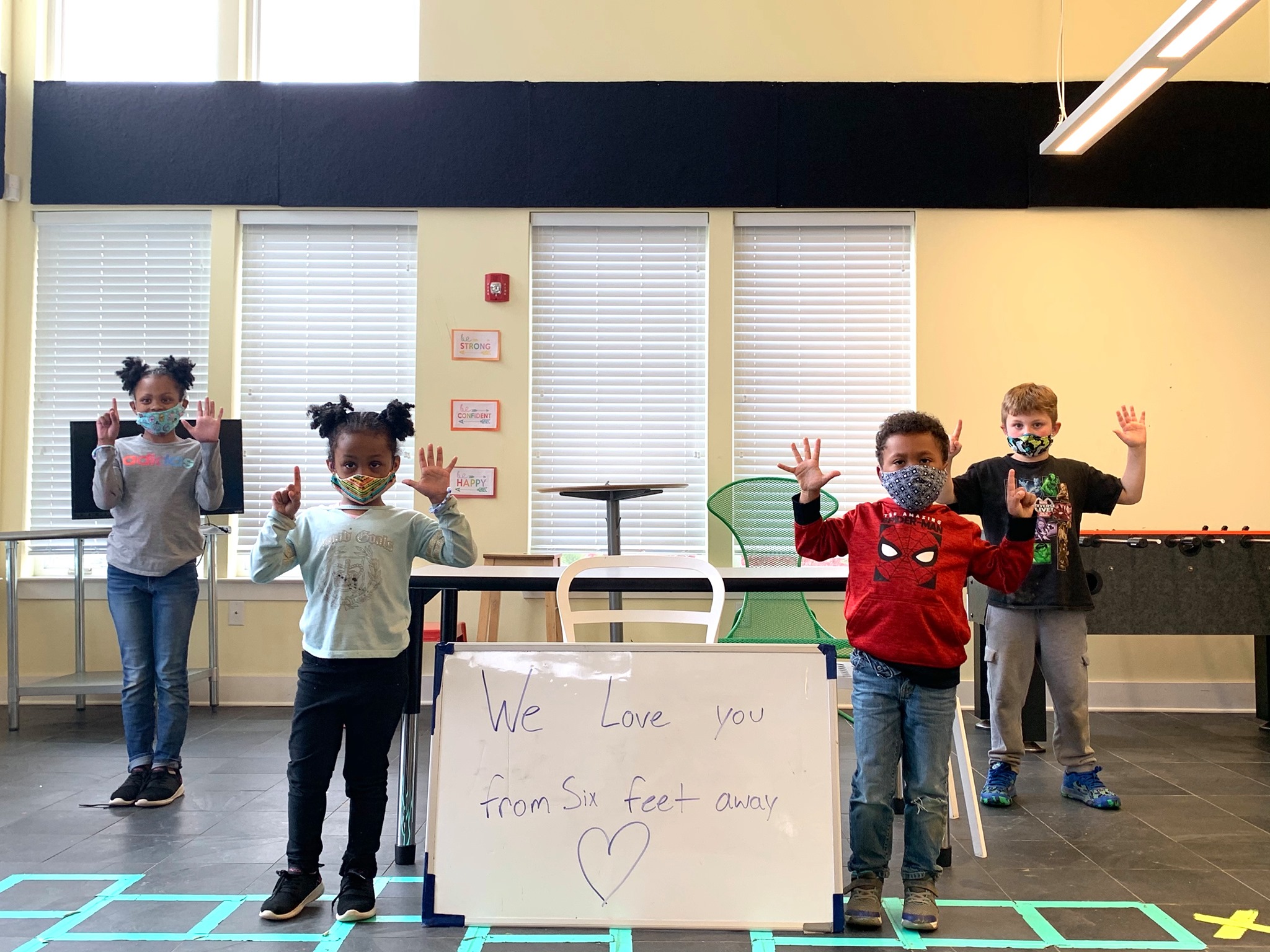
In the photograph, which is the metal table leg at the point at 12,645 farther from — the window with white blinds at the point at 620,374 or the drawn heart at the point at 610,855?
the drawn heart at the point at 610,855

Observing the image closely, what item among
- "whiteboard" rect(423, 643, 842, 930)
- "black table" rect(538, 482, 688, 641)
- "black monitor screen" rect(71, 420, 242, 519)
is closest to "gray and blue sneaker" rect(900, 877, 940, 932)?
"whiteboard" rect(423, 643, 842, 930)

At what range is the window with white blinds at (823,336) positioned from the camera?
520 centimetres

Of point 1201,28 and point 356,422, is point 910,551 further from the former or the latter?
point 1201,28

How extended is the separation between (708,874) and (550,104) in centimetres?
424

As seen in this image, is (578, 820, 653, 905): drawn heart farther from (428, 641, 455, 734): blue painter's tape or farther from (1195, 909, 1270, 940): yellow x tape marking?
(1195, 909, 1270, 940): yellow x tape marking

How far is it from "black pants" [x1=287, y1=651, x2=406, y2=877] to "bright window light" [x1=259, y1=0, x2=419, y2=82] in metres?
3.93

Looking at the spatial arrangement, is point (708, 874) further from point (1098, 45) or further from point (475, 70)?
point (1098, 45)

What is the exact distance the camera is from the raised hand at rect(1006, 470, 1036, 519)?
230 centimetres

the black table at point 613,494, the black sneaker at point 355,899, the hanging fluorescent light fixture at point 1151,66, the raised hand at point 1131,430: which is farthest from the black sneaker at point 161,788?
the hanging fluorescent light fixture at point 1151,66

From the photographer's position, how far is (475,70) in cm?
519

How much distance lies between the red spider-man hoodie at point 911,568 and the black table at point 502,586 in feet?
0.61

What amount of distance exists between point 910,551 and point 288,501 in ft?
4.92

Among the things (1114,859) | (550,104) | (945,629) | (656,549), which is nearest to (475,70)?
(550,104)

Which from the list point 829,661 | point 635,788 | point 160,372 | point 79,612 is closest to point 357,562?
point 635,788
